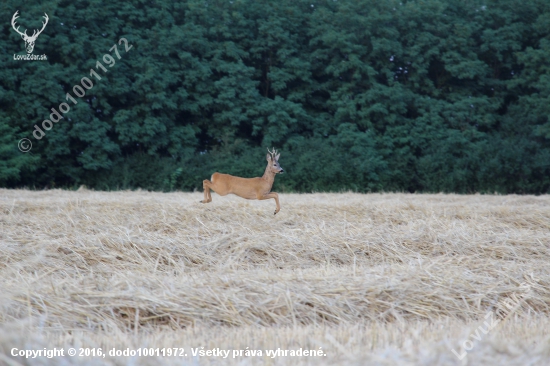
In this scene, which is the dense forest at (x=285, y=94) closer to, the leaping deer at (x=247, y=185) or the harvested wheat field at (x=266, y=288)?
the leaping deer at (x=247, y=185)

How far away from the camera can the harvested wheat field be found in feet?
11.9

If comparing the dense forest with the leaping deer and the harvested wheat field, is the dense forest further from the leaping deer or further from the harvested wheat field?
the harvested wheat field

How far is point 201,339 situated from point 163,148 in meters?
19.8

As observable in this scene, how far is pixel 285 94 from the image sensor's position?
2495 cm

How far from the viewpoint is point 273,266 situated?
6715mm

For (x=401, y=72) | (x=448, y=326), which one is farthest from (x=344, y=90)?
(x=448, y=326)

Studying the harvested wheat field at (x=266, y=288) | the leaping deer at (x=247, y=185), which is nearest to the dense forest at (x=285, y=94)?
the leaping deer at (x=247, y=185)

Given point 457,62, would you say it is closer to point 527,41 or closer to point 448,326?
point 527,41

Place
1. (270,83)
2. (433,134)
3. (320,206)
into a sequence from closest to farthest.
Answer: (320,206)
(433,134)
(270,83)

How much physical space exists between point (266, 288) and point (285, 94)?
66.6 ft

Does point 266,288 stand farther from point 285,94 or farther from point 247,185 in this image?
point 285,94

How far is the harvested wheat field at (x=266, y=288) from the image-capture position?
3.62 metres

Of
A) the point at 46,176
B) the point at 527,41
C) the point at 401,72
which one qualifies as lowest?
the point at 46,176

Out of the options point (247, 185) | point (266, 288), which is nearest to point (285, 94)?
point (247, 185)
